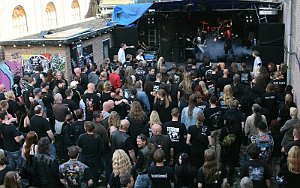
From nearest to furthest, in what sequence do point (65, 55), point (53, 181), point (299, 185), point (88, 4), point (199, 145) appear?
point (299, 185) → point (53, 181) → point (199, 145) → point (65, 55) → point (88, 4)

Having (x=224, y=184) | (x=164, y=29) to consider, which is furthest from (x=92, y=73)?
(x=164, y=29)

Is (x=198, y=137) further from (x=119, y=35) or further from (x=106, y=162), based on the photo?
(x=119, y=35)

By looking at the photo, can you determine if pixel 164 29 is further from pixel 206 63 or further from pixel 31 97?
pixel 31 97

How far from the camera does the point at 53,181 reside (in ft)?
25.9

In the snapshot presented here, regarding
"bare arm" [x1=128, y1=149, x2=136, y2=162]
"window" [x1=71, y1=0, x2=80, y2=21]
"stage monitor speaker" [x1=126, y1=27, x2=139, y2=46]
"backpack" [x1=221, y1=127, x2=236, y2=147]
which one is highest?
"window" [x1=71, y1=0, x2=80, y2=21]

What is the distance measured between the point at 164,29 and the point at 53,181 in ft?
51.8

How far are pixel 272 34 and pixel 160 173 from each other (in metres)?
12.6

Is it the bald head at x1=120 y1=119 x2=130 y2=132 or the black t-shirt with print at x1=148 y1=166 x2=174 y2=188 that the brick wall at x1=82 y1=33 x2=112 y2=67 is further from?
the black t-shirt with print at x1=148 y1=166 x2=174 y2=188

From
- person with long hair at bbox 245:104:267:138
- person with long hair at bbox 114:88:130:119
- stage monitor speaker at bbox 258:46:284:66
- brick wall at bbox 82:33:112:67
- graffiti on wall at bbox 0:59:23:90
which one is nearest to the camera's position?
person with long hair at bbox 245:104:267:138

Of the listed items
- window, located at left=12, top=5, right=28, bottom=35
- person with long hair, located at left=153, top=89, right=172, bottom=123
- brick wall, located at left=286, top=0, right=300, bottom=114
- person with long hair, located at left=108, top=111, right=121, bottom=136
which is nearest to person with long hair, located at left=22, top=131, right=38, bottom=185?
person with long hair, located at left=108, top=111, right=121, bottom=136

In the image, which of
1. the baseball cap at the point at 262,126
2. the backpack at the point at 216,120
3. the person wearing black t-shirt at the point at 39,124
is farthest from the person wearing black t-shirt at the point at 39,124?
the baseball cap at the point at 262,126

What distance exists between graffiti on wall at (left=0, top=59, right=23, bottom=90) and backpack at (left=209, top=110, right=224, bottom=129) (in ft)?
32.8

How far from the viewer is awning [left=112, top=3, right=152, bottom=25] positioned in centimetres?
2067

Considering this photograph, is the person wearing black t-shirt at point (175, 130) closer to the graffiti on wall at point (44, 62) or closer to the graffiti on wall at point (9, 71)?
the graffiti on wall at point (44, 62)
